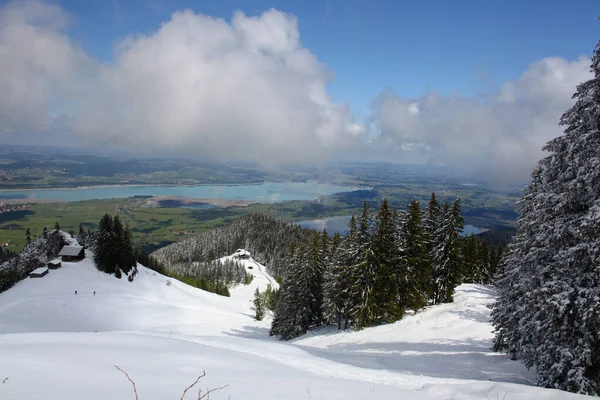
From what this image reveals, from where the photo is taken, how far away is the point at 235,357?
12570 millimetres

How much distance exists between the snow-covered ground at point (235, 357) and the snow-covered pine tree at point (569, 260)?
1702 millimetres

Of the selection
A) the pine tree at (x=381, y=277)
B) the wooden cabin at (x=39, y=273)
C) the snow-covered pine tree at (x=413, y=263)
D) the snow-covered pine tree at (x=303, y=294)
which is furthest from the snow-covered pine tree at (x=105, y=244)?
the snow-covered pine tree at (x=413, y=263)

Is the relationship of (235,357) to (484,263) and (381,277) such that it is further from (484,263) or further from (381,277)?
(484,263)

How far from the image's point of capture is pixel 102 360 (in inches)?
363

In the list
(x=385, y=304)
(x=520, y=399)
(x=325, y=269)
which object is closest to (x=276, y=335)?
(x=325, y=269)

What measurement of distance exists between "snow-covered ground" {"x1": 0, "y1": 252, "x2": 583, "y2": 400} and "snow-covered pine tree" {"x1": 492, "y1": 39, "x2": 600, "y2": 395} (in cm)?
170

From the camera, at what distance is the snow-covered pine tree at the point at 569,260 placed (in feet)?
30.7

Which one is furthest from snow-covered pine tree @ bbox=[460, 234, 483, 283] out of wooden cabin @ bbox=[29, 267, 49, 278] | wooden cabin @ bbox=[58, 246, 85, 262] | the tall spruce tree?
wooden cabin @ bbox=[58, 246, 85, 262]

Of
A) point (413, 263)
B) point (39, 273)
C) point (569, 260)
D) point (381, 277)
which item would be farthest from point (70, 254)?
point (569, 260)

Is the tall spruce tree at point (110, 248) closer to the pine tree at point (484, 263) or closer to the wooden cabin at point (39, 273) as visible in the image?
the wooden cabin at point (39, 273)

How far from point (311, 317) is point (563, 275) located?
3061 centimetres

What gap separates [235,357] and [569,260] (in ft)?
40.2

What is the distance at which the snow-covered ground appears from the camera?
7199 millimetres

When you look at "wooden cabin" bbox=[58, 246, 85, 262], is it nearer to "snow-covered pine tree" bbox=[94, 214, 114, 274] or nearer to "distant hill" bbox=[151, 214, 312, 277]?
"snow-covered pine tree" bbox=[94, 214, 114, 274]
